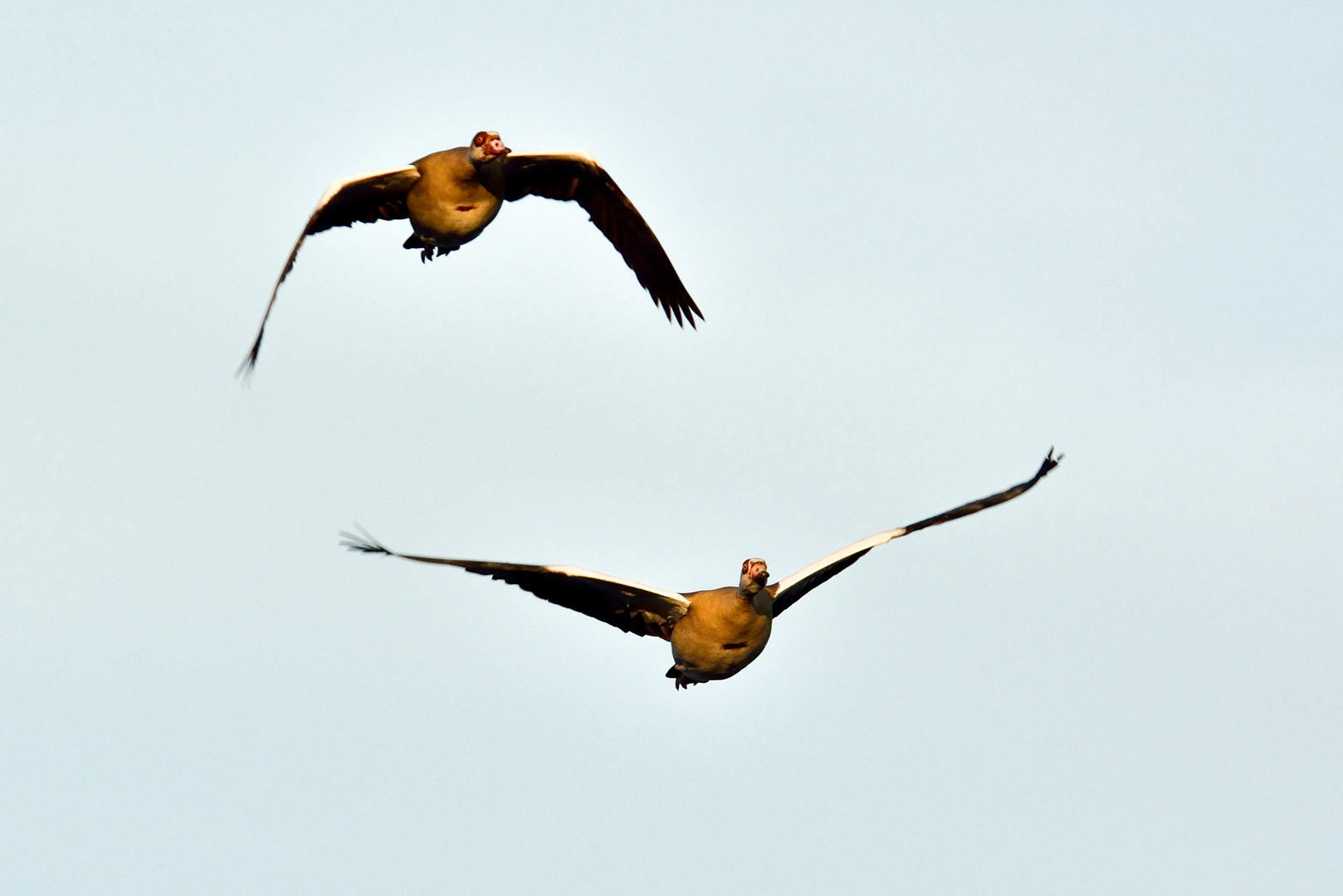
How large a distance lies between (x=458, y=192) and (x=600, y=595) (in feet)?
16.9

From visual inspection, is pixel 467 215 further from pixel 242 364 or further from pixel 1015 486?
pixel 1015 486

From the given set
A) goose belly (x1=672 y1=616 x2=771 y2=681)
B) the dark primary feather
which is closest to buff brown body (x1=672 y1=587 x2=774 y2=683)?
goose belly (x1=672 y1=616 x2=771 y2=681)

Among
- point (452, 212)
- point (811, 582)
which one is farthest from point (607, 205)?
point (811, 582)

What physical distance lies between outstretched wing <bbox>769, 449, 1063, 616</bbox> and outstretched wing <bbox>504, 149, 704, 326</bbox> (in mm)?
5743

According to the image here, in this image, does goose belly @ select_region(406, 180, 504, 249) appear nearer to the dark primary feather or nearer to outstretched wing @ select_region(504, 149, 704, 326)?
outstretched wing @ select_region(504, 149, 704, 326)

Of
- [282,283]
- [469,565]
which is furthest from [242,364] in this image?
[469,565]

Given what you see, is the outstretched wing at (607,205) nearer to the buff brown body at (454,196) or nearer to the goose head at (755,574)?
the buff brown body at (454,196)

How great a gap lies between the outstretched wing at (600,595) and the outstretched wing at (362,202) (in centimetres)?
429

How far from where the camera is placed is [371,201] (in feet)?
87.9

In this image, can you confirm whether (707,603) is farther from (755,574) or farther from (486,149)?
(486,149)

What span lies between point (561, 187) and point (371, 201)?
9.27 ft

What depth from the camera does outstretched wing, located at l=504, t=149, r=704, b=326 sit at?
27.7 metres

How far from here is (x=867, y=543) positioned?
80.1 ft

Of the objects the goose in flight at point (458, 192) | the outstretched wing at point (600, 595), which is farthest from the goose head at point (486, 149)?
the outstretched wing at point (600, 595)
